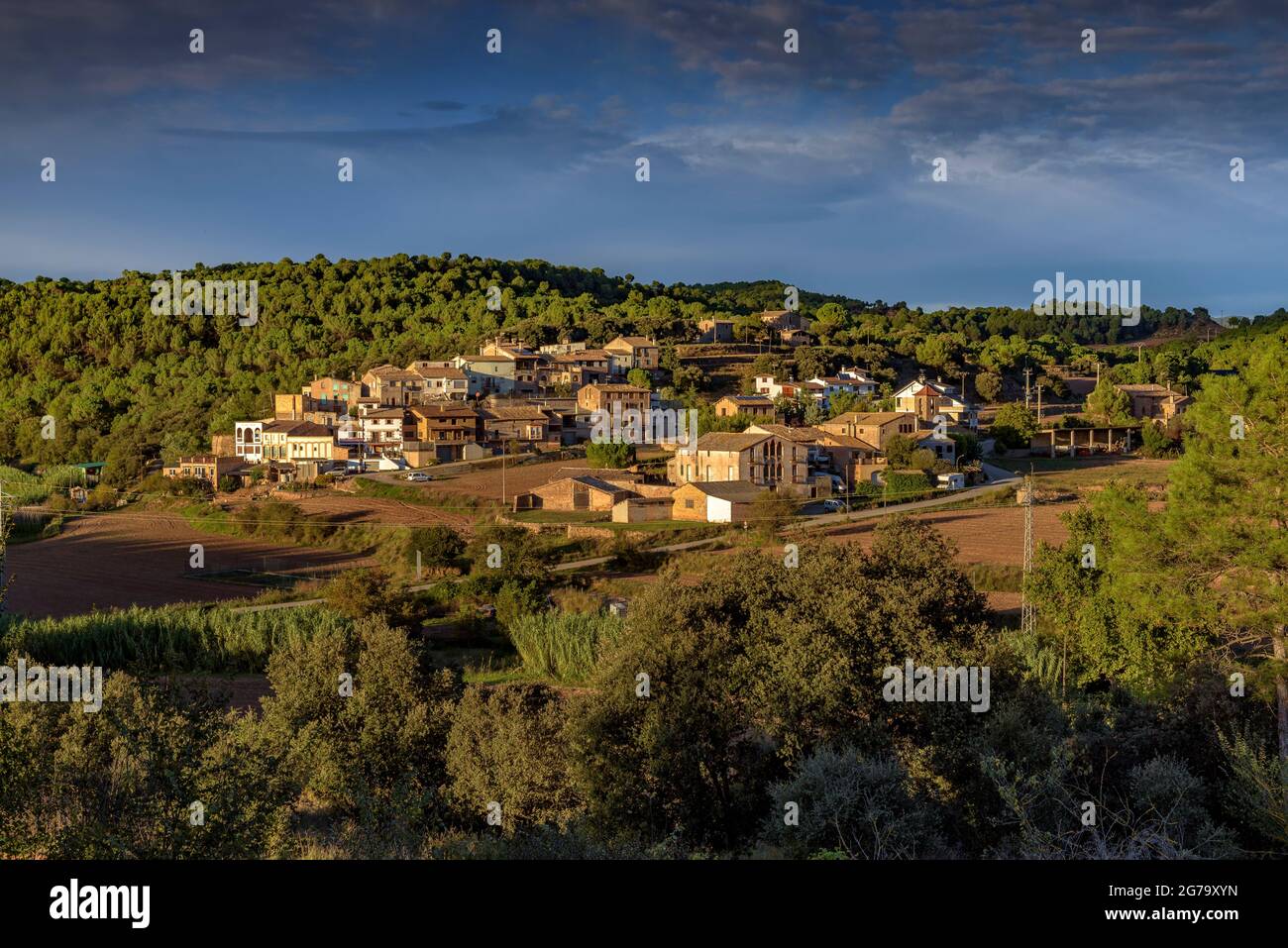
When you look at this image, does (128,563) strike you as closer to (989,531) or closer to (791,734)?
(989,531)

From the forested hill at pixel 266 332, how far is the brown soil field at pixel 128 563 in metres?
16.0

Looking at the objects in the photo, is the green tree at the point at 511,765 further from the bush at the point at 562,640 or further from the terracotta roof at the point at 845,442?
the terracotta roof at the point at 845,442

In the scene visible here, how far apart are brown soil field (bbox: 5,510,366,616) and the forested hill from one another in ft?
52.5

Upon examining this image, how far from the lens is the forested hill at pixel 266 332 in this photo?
2525 inches

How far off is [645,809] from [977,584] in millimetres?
17956

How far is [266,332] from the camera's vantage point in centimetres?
8212

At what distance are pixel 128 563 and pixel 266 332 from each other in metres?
51.0

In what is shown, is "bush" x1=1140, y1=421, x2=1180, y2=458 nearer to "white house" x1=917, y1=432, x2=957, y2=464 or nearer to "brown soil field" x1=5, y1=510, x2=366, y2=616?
"white house" x1=917, y1=432, x2=957, y2=464

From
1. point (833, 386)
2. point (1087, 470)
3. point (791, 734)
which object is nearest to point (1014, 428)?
point (1087, 470)

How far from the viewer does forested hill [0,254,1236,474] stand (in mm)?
64125

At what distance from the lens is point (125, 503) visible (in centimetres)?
4584
